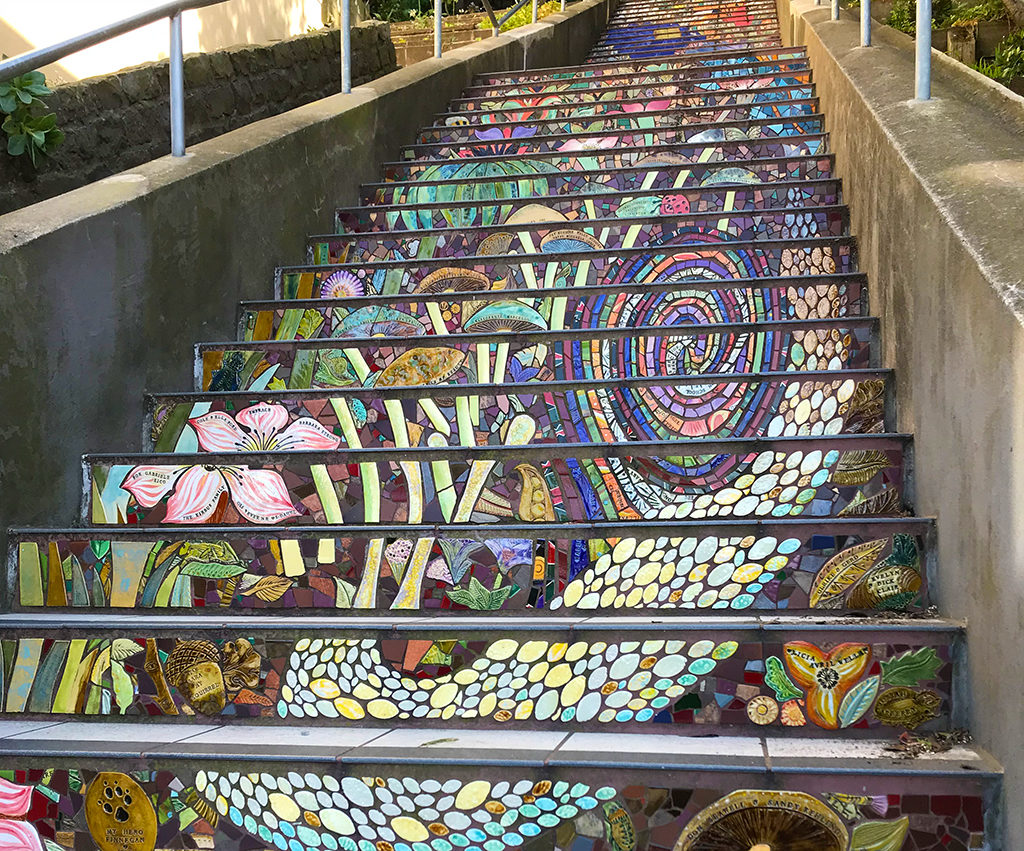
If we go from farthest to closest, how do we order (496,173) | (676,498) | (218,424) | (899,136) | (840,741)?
(496,173), (218,424), (899,136), (676,498), (840,741)

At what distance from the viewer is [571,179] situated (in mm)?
4445

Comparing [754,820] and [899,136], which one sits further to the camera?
[899,136]

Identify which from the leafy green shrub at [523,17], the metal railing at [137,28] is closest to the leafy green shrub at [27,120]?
the metal railing at [137,28]

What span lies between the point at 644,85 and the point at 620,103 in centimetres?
29

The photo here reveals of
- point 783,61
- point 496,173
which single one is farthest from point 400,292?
point 783,61

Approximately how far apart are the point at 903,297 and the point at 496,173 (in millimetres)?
2416

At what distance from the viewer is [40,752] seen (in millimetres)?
1997

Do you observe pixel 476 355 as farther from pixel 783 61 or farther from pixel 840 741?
pixel 783 61

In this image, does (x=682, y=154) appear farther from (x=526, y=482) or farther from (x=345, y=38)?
(x=526, y=482)

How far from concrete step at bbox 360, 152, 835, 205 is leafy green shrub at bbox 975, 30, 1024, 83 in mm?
2555

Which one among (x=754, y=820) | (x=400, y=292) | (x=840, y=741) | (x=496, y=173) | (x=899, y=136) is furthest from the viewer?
(x=496, y=173)

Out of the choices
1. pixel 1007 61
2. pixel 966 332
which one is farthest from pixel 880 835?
pixel 1007 61

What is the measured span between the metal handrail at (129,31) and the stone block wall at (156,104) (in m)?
0.60

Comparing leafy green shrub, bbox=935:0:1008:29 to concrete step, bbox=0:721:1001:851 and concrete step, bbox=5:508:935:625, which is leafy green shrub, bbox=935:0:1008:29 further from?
concrete step, bbox=0:721:1001:851
